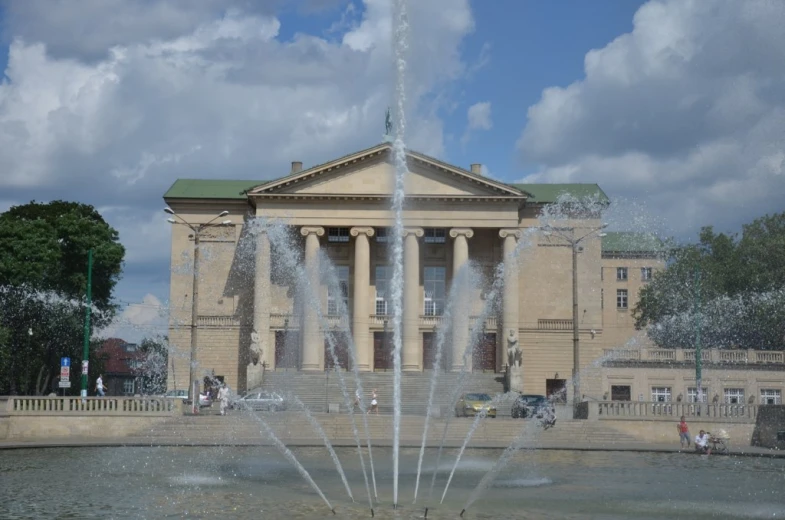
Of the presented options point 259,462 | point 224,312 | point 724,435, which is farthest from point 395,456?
point 224,312

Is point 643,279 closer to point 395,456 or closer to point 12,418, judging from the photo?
point 12,418

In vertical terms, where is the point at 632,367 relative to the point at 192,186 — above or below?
below

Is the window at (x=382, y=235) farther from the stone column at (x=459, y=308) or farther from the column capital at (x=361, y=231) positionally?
the stone column at (x=459, y=308)

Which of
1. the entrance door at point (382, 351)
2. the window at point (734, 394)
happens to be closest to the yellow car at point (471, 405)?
the entrance door at point (382, 351)

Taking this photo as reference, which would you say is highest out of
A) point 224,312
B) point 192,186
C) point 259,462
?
point 192,186

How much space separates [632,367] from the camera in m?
69.0

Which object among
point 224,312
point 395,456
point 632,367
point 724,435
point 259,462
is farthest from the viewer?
point 224,312

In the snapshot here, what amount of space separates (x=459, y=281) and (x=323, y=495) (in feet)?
156

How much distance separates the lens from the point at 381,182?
235 ft

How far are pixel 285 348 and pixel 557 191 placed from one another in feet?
80.3

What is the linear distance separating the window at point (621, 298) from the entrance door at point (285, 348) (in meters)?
54.1

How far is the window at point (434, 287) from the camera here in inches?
2948

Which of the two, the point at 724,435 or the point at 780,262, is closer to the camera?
the point at 724,435

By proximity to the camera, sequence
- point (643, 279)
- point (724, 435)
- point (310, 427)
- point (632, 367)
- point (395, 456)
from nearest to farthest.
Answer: point (395, 456) < point (724, 435) < point (310, 427) < point (632, 367) < point (643, 279)
